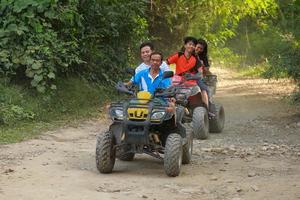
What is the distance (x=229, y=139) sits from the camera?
10.7m

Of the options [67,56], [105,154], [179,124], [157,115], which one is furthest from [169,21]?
[105,154]

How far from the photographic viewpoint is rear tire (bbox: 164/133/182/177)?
7.46 metres

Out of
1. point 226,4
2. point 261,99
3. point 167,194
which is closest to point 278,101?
point 261,99

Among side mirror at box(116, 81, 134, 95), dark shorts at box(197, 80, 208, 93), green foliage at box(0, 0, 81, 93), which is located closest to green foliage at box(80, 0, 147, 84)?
green foliage at box(0, 0, 81, 93)

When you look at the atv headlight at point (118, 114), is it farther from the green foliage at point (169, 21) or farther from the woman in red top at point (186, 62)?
the green foliage at point (169, 21)

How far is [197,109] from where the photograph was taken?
435 inches

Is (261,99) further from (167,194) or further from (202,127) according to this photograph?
(167,194)

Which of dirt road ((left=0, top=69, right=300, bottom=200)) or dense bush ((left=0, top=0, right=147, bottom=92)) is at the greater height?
dense bush ((left=0, top=0, right=147, bottom=92))

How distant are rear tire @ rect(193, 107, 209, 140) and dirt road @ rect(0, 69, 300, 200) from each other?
179 mm

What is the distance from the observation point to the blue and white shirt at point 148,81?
8.30 m

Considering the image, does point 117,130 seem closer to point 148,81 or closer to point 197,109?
point 148,81

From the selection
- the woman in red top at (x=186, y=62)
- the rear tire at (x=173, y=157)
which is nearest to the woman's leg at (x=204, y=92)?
the woman in red top at (x=186, y=62)

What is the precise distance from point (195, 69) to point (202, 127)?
1054 millimetres

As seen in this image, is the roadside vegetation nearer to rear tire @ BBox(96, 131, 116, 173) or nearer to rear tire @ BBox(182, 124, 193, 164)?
rear tire @ BBox(96, 131, 116, 173)
